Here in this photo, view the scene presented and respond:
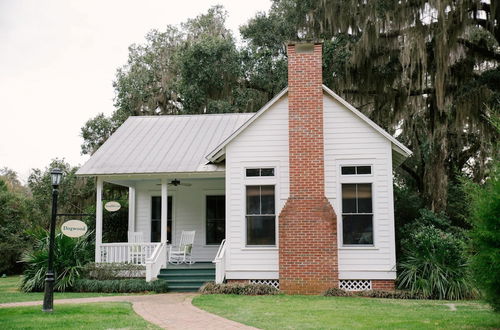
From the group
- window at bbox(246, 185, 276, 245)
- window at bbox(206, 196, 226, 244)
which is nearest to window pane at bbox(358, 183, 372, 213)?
window at bbox(246, 185, 276, 245)

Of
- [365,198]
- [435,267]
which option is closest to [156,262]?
[365,198]

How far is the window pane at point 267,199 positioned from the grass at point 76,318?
14.6 feet

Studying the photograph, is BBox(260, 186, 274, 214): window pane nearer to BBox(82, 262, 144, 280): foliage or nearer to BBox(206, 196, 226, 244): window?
BBox(206, 196, 226, 244): window

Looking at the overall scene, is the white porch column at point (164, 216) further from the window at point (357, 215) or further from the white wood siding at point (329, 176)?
the window at point (357, 215)

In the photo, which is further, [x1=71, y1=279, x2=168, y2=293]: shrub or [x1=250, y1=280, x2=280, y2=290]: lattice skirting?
[x1=71, y1=279, x2=168, y2=293]: shrub

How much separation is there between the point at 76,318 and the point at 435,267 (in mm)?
8272

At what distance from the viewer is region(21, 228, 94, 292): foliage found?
14.1 m

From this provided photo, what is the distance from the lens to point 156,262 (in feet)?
46.9

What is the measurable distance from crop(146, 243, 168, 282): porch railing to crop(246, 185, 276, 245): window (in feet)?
8.51

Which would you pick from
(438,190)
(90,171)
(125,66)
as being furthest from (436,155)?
(125,66)

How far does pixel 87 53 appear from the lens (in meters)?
26.3

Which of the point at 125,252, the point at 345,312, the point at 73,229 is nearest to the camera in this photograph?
the point at 345,312

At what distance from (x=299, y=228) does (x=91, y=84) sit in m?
22.8

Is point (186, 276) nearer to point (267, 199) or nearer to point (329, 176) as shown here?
point (267, 199)
